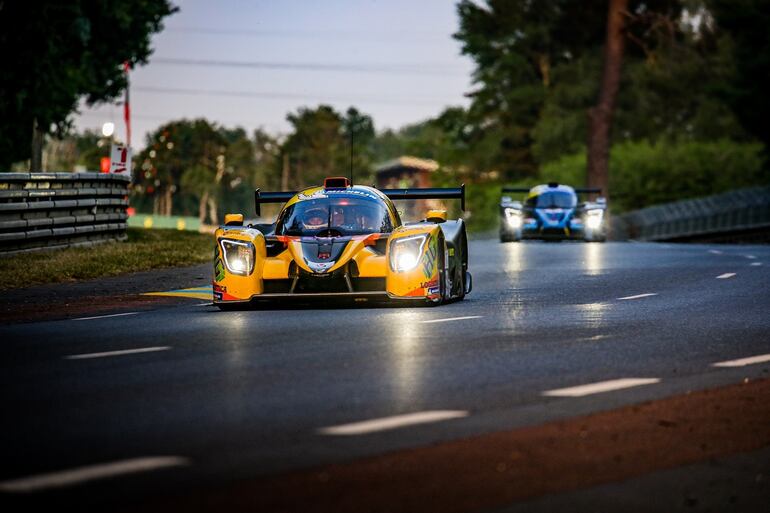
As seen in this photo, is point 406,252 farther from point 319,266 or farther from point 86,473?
point 86,473

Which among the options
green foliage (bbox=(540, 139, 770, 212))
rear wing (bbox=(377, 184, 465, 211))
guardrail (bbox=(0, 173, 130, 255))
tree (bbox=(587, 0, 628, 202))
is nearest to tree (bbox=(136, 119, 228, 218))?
green foliage (bbox=(540, 139, 770, 212))

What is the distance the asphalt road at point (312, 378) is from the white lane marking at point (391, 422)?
0.07ft

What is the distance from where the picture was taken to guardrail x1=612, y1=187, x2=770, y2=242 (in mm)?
48988

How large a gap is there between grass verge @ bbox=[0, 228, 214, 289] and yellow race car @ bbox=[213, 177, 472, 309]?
5.08m

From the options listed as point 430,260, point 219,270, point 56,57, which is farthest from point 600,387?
point 56,57

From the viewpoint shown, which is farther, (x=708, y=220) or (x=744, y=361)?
(x=708, y=220)

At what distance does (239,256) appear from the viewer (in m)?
14.7

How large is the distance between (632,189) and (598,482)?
2388 inches

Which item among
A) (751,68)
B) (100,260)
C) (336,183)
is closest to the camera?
(336,183)

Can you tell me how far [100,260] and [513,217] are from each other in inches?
592

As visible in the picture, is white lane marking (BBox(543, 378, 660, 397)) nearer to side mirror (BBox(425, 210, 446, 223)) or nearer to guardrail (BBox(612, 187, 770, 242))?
side mirror (BBox(425, 210, 446, 223))

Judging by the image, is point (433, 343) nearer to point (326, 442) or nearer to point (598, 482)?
point (326, 442)

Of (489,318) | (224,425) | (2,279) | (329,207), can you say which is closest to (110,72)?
(2,279)

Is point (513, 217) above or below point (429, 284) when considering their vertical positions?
above
